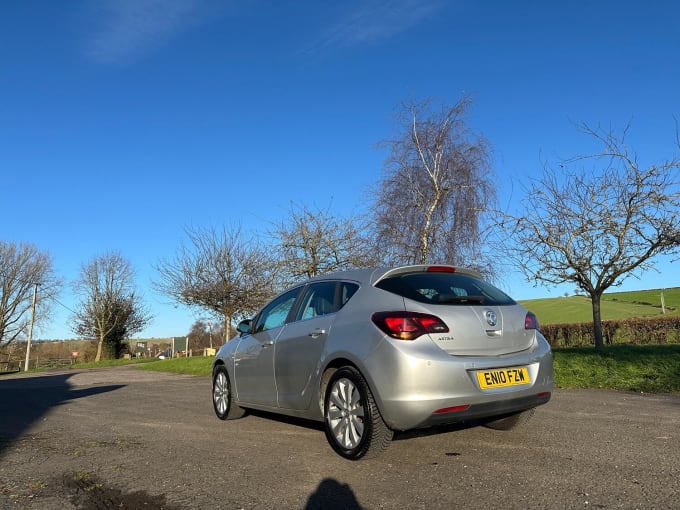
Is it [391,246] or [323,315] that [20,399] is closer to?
[323,315]

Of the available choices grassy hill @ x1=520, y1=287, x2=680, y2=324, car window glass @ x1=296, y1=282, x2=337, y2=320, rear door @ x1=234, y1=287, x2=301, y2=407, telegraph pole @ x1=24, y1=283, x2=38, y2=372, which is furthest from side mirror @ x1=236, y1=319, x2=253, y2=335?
telegraph pole @ x1=24, y1=283, x2=38, y2=372

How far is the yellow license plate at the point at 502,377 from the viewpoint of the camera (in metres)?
4.14

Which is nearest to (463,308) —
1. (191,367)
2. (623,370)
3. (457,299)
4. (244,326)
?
(457,299)

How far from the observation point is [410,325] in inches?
162

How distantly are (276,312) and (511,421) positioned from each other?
2777 mm

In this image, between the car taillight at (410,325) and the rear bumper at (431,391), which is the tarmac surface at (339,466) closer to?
the rear bumper at (431,391)

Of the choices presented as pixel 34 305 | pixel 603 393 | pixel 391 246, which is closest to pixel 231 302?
pixel 391 246

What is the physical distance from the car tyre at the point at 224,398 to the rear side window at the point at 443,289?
10.2 feet

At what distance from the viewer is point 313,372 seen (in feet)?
16.0

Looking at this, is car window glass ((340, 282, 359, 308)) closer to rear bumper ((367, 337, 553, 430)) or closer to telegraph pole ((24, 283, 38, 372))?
rear bumper ((367, 337, 553, 430))

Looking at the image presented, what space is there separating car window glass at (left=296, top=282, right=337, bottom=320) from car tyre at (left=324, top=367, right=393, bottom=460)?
76 cm

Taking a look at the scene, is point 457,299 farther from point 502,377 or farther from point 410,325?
point 502,377

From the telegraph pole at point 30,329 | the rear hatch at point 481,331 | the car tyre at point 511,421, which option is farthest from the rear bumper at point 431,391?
the telegraph pole at point 30,329

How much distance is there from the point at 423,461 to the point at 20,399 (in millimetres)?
9970
